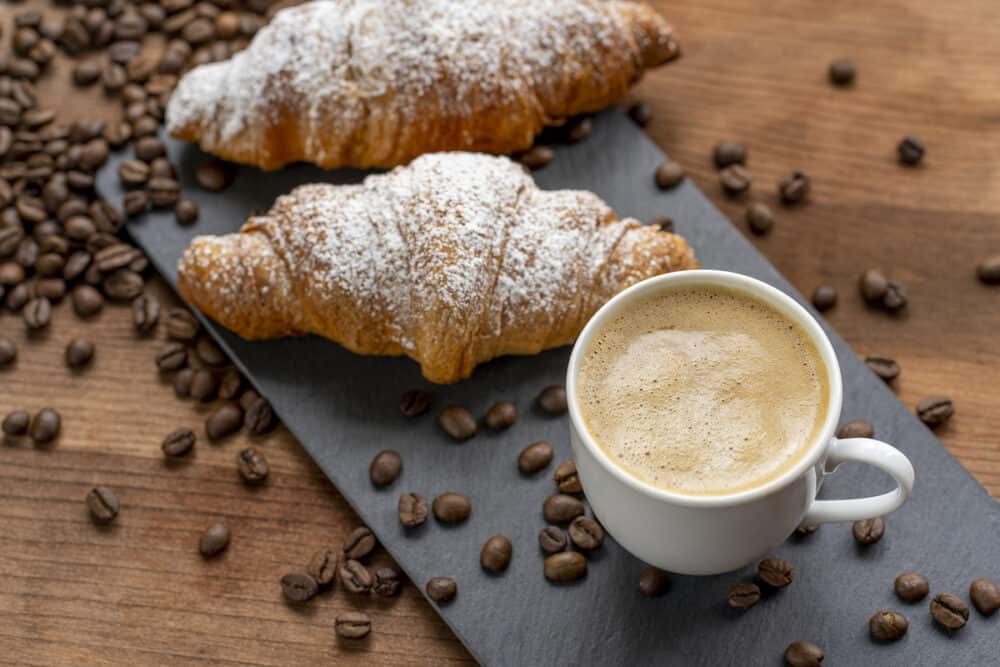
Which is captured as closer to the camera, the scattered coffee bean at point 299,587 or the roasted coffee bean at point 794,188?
the scattered coffee bean at point 299,587

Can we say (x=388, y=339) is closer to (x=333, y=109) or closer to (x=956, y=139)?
(x=333, y=109)

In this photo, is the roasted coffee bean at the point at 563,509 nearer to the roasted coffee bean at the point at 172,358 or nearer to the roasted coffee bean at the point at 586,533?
the roasted coffee bean at the point at 586,533

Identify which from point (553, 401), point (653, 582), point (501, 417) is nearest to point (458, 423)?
point (501, 417)

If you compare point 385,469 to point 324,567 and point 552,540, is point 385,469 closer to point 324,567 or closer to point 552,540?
point 324,567

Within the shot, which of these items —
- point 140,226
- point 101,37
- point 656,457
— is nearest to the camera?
point 656,457

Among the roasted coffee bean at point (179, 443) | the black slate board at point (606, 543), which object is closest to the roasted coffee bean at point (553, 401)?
the black slate board at point (606, 543)

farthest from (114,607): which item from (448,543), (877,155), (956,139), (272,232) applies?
(956,139)
